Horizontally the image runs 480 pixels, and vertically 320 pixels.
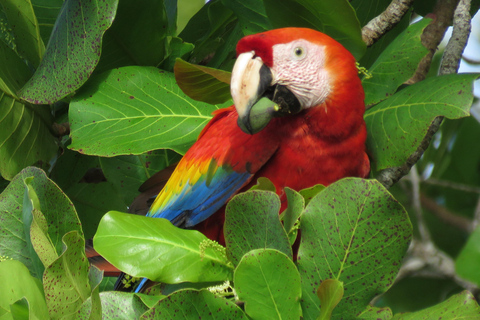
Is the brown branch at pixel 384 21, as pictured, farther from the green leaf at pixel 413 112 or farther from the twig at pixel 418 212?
the twig at pixel 418 212

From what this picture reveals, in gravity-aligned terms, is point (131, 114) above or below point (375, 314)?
above

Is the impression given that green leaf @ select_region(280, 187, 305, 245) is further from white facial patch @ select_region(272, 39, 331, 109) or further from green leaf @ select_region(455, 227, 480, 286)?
white facial patch @ select_region(272, 39, 331, 109)

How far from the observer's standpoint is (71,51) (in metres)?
0.85

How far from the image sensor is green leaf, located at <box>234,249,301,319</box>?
20.4 inches

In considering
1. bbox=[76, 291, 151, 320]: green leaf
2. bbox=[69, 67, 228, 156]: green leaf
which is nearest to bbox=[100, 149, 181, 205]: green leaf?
bbox=[69, 67, 228, 156]: green leaf

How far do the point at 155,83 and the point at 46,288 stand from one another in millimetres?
535

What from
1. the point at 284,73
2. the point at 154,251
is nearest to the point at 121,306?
the point at 154,251

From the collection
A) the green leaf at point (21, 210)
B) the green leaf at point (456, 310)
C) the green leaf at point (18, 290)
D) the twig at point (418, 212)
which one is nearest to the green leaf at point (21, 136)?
the green leaf at point (21, 210)

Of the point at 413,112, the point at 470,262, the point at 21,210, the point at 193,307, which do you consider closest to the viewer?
the point at 470,262

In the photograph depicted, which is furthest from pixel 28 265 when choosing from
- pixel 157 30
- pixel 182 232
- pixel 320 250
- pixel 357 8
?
pixel 357 8

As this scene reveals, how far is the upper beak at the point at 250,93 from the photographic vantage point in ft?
2.76

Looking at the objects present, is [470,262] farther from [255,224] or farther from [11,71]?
[11,71]

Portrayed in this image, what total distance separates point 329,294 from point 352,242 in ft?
0.22

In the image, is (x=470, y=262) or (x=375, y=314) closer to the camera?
(x=470, y=262)
